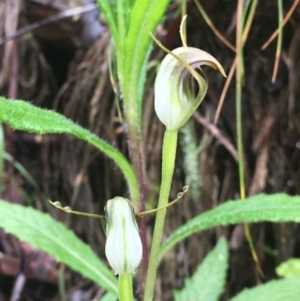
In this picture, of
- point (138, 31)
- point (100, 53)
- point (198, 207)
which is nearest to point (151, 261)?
point (138, 31)

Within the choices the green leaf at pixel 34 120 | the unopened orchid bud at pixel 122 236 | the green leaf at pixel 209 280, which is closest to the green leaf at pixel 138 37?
the green leaf at pixel 34 120

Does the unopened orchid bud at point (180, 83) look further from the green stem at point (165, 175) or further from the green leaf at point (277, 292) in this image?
the green leaf at point (277, 292)

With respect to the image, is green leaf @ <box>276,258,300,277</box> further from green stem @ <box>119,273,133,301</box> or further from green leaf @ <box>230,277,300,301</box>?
green stem @ <box>119,273,133,301</box>

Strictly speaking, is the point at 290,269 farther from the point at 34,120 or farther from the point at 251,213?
the point at 34,120

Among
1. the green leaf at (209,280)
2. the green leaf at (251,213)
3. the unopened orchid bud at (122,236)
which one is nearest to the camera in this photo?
the unopened orchid bud at (122,236)

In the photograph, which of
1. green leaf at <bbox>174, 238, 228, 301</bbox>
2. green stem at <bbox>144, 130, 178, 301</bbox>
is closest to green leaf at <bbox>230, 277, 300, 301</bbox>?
green leaf at <bbox>174, 238, 228, 301</bbox>

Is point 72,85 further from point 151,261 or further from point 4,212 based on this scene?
point 151,261
